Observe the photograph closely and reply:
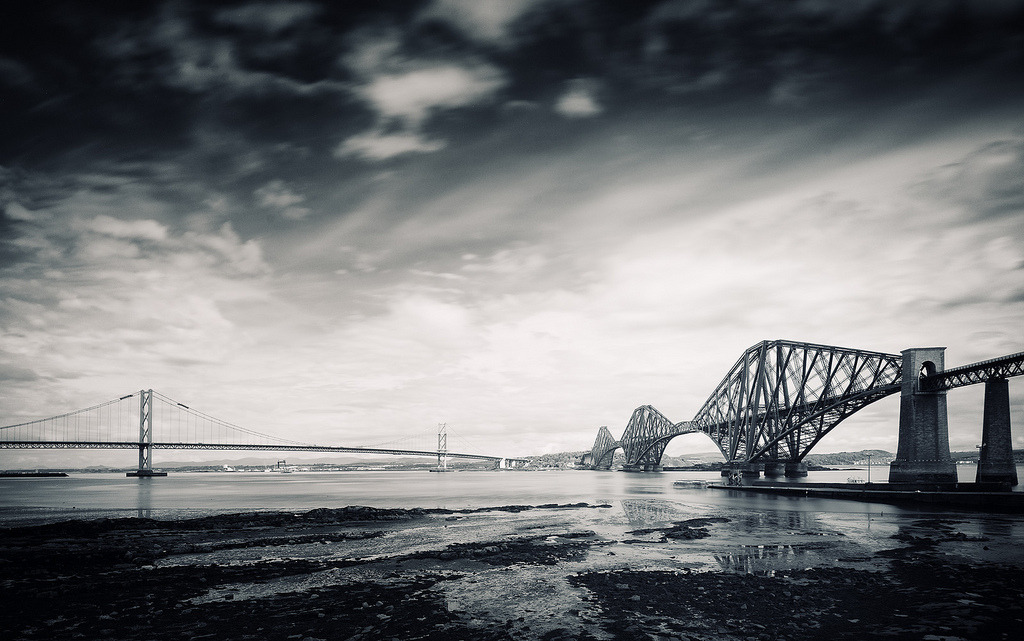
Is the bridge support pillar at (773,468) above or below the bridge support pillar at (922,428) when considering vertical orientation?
below

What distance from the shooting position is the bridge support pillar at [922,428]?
206 ft

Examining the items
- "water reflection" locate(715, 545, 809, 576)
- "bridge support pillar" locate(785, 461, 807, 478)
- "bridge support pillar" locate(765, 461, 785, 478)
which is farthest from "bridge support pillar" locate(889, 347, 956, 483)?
"bridge support pillar" locate(765, 461, 785, 478)

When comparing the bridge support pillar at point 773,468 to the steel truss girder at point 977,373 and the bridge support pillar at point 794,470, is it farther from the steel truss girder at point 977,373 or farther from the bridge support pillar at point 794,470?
the steel truss girder at point 977,373

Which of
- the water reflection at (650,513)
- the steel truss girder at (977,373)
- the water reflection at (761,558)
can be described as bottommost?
the water reflection at (650,513)

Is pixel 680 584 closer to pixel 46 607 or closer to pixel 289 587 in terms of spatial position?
pixel 289 587

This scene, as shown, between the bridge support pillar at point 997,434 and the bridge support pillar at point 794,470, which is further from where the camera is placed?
the bridge support pillar at point 794,470

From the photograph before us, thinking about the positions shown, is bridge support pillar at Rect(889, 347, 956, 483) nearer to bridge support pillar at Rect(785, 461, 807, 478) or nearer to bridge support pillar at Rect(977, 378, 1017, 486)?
bridge support pillar at Rect(977, 378, 1017, 486)

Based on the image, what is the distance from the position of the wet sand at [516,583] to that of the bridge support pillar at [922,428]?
2681cm

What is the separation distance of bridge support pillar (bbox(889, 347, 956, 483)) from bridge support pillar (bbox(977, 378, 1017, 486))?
4.32 m

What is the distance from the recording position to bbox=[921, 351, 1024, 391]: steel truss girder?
54.5 metres

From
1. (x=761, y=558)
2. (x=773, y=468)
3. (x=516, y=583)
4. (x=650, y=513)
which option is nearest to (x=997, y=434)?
(x=650, y=513)

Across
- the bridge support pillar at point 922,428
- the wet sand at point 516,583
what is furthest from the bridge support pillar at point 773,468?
the wet sand at point 516,583

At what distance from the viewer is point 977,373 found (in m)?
58.4

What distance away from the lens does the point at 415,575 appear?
23453 mm
